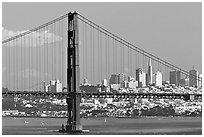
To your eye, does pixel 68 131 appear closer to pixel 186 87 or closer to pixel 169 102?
pixel 186 87

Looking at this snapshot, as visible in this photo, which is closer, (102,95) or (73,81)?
(73,81)

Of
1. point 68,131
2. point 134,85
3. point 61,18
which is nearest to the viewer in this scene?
point 68,131

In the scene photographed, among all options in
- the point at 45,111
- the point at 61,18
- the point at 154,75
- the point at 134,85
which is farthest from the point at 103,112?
the point at 61,18

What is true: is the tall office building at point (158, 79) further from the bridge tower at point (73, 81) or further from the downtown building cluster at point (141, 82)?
the bridge tower at point (73, 81)

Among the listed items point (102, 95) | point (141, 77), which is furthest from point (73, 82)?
point (141, 77)

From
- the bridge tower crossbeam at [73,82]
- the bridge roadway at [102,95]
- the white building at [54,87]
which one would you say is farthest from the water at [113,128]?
the white building at [54,87]

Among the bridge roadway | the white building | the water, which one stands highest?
the white building

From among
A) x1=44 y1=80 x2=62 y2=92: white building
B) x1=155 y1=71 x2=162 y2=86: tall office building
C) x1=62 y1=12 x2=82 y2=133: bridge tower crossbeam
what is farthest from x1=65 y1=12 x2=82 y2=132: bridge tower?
x1=155 y1=71 x2=162 y2=86: tall office building

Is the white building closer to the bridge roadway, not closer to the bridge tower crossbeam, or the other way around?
the bridge roadway

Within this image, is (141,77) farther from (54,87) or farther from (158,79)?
(54,87)

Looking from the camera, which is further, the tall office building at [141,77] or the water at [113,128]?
the tall office building at [141,77]

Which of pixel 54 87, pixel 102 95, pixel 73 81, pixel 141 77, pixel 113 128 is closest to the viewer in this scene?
pixel 73 81
